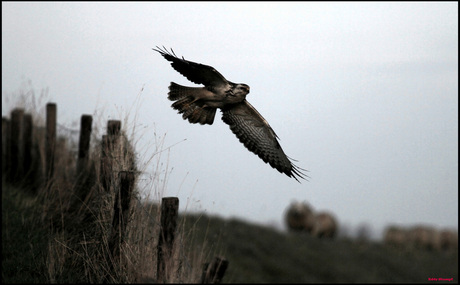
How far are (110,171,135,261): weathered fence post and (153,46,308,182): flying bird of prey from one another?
2.55 feet

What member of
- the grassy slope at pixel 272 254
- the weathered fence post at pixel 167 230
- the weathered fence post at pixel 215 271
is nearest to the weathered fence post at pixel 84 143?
the grassy slope at pixel 272 254

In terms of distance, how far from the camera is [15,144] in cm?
1066

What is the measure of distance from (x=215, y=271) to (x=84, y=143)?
4.94 m

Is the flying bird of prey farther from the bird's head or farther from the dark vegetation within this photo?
the dark vegetation

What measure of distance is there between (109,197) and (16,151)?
5999 mm

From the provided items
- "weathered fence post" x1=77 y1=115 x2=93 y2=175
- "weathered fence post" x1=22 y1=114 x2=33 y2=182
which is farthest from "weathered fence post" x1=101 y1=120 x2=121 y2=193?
"weathered fence post" x1=22 y1=114 x2=33 y2=182

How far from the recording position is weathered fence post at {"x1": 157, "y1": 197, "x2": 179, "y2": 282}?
3.98 metres

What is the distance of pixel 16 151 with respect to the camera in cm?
1062

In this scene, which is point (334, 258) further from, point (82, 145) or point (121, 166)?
point (121, 166)

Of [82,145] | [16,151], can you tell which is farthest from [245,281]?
[16,151]

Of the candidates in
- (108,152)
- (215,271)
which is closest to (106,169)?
(108,152)

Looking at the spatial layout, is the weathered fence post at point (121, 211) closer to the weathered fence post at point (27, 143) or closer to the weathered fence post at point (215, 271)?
the weathered fence post at point (215, 271)

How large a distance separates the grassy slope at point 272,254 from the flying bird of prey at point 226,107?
2508mm

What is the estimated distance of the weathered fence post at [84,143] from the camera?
785cm
